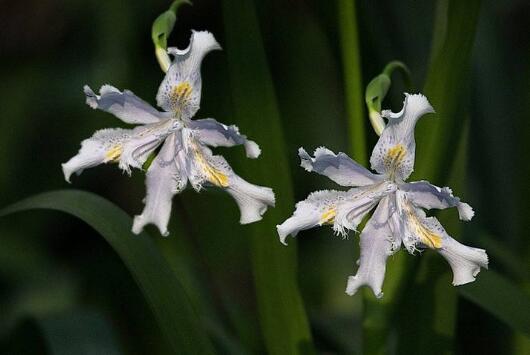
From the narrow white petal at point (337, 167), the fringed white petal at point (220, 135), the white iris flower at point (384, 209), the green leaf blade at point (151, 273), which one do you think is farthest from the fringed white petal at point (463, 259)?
the green leaf blade at point (151, 273)

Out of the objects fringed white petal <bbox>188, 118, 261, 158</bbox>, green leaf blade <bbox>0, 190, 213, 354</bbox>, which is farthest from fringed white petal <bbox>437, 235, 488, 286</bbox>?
green leaf blade <bbox>0, 190, 213, 354</bbox>

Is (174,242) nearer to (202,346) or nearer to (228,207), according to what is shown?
(228,207)

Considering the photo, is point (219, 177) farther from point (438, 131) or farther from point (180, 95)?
point (438, 131)

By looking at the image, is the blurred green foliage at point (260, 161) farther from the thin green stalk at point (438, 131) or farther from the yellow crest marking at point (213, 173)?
the yellow crest marking at point (213, 173)

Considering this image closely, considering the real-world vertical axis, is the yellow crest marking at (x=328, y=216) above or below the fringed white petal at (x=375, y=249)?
above

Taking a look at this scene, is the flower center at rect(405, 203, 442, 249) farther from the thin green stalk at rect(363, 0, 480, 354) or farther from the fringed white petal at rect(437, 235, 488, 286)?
the thin green stalk at rect(363, 0, 480, 354)

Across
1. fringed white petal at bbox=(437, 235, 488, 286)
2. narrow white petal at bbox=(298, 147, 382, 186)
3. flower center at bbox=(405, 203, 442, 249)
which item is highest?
narrow white petal at bbox=(298, 147, 382, 186)
